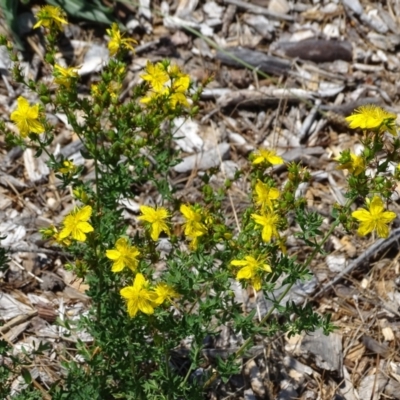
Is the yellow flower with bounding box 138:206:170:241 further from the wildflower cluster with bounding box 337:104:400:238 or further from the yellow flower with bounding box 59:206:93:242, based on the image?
the wildflower cluster with bounding box 337:104:400:238

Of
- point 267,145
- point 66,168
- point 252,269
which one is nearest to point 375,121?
point 252,269

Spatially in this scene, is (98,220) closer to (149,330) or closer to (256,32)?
(149,330)

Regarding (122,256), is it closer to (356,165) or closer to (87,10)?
(356,165)

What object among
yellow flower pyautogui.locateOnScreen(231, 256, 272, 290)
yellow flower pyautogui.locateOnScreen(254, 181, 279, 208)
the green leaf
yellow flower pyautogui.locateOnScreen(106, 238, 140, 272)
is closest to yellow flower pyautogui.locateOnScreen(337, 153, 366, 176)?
yellow flower pyautogui.locateOnScreen(254, 181, 279, 208)

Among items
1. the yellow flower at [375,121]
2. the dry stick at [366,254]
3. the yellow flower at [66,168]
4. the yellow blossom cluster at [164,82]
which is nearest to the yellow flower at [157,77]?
the yellow blossom cluster at [164,82]

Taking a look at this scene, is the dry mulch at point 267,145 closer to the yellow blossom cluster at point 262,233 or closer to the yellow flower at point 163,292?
the yellow flower at point 163,292

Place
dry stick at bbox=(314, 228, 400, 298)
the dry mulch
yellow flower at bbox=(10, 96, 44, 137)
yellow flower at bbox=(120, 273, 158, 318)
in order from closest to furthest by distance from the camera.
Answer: yellow flower at bbox=(120, 273, 158, 318) < yellow flower at bbox=(10, 96, 44, 137) < the dry mulch < dry stick at bbox=(314, 228, 400, 298)
